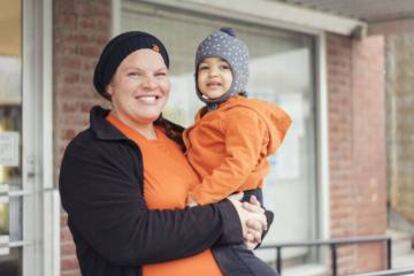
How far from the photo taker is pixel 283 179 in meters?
6.20

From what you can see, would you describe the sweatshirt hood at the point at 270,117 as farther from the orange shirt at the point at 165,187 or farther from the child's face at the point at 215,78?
the orange shirt at the point at 165,187

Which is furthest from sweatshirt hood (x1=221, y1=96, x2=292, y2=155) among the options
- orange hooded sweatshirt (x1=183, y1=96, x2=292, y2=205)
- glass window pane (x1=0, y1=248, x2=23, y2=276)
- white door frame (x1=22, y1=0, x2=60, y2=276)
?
glass window pane (x1=0, y1=248, x2=23, y2=276)

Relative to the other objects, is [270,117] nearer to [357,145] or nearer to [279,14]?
[279,14]

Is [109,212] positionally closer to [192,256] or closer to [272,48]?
[192,256]

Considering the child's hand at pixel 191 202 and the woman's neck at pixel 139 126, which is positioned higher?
the woman's neck at pixel 139 126

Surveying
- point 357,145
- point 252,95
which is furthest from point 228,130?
point 357,145

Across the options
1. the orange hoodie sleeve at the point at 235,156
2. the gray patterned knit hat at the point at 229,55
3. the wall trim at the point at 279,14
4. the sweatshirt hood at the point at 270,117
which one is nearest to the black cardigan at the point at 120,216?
the orange hoodie sleeve at the point at 235,156

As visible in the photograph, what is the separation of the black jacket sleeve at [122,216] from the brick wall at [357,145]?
476 centimetres

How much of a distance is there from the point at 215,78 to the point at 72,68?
2312 mm

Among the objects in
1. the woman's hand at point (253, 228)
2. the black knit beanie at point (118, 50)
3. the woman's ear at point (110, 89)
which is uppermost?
the black knit beanie at point (118, 50)

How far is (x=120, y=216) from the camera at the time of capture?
5.99 ft

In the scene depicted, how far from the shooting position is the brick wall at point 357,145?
6570 millimetres

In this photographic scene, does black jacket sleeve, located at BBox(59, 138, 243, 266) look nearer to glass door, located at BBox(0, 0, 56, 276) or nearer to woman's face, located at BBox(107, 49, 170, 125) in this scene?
woman's face, located at BBox(107, 49, 170, 125)

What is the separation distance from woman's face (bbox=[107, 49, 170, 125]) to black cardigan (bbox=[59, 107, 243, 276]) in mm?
87
